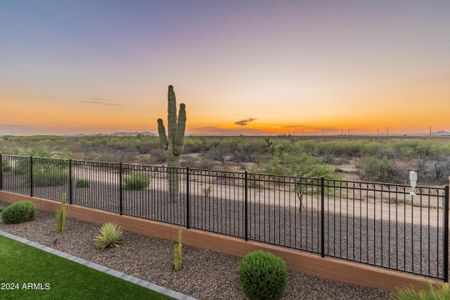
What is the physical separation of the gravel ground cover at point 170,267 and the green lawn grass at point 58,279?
0.43 metres

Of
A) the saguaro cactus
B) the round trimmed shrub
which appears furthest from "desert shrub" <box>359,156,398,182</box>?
the round trimmed shrub

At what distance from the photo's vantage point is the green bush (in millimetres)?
8172

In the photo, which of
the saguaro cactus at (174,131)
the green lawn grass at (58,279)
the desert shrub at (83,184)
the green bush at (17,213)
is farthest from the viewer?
the desert shrub at (83,184)

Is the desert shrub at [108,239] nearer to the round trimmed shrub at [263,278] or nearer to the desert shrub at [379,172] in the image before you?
the round trimmed shrub at [263,278]

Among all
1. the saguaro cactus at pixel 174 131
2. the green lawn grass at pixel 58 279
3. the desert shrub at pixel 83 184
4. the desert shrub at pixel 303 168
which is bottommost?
the green lawn grass at pixel 58 279

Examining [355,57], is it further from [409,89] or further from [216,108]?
[216,108]

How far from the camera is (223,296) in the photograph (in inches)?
176

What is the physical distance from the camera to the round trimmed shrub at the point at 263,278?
13.7ft

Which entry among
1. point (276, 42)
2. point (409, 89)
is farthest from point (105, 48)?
point (409, 89)

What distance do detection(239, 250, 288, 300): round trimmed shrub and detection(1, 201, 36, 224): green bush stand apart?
7528 mm

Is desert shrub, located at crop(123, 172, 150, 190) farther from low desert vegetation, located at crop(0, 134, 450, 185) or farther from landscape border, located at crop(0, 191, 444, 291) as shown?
low desert vegetation, located at crop(0, 134, 450, 185)

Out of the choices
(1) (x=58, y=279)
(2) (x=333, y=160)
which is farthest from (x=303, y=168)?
(2) (x=333, y=160)

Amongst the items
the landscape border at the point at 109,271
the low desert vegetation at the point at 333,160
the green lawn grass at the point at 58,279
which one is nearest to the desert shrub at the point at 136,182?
the low desert vegetation at the point at 333,160

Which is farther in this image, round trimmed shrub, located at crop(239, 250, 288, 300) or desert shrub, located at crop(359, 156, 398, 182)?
desert shrub, located at crop(359, 156, 398, 182)
